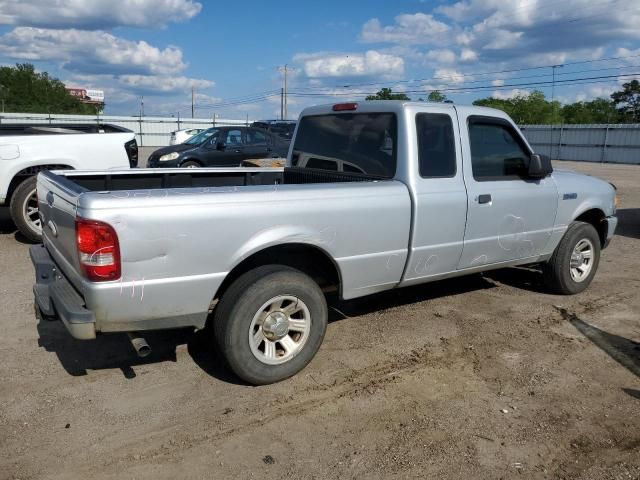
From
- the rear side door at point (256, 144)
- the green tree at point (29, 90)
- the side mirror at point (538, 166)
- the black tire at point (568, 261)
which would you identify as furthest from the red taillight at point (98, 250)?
the green tree at point (29, 90)

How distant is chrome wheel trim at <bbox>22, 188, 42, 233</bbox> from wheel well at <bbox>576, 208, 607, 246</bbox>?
689 centimetres

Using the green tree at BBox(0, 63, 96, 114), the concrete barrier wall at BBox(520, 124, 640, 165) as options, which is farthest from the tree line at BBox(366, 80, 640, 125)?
the green tree at BBox(0, 63, 96, 114)

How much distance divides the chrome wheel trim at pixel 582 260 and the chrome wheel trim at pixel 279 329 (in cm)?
334

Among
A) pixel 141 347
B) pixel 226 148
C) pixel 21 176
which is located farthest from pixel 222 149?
pixel 141 347

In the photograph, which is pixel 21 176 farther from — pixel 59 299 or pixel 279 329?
pixel 279 329

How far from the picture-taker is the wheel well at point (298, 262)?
381cm

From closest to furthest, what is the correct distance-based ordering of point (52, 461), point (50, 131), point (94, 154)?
point (52, 461) → point (94, 154) → point (50, 131)

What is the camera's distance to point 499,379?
13.4 ft

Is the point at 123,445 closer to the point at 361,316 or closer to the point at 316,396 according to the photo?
the point at 316,396

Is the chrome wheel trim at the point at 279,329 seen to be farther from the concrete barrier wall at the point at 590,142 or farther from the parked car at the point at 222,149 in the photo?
the concrete barrier wall at the point at 590,142

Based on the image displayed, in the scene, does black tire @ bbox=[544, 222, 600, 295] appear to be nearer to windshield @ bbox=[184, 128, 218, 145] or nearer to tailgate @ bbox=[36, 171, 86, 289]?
tailgate @ bbox=[36, 171, 86, 289]

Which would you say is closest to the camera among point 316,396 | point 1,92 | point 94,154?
point 316,396

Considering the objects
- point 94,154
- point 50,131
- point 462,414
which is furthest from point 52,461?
point 50,131

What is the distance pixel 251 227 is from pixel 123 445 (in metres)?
1.45
